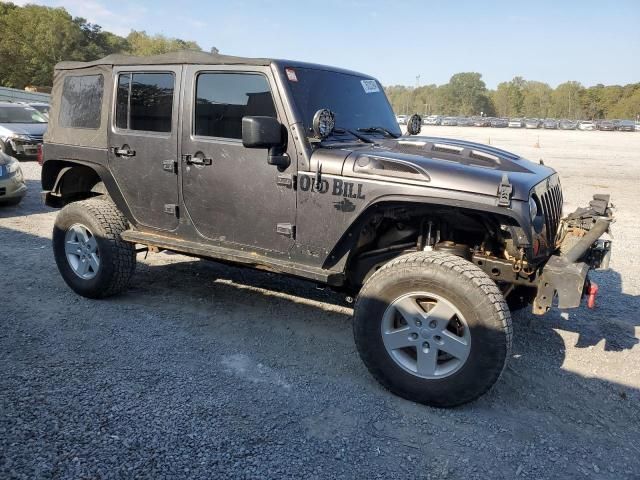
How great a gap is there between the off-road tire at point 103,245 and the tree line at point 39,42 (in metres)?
59.5

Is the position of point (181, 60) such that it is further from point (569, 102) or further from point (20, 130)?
point (569, 102)

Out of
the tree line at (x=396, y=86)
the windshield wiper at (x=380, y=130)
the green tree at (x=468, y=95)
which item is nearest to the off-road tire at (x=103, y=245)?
the windshield wiper at (x=380, y=130)

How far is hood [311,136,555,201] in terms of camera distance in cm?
310

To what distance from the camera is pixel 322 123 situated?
140 inches

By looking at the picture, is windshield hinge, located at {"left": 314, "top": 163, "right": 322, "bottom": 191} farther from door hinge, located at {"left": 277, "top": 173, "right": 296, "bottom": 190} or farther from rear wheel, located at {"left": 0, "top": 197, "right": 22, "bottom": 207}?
rear wheel, located at {"left": 0, "top": 197, "right": 22, "bottom": 207}

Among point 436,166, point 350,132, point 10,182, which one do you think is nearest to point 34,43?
point 10,182

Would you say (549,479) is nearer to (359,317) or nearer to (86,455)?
(359,317)

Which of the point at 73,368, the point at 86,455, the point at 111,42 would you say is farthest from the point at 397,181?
the point at 111,42

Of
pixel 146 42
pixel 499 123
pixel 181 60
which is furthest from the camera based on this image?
pixel 146 42

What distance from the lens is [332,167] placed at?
346cm

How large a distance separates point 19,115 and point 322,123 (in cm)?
1522

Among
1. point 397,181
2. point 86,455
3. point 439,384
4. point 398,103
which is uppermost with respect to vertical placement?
point 398,103

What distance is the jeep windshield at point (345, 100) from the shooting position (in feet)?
12.4

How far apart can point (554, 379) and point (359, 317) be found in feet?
5.04
